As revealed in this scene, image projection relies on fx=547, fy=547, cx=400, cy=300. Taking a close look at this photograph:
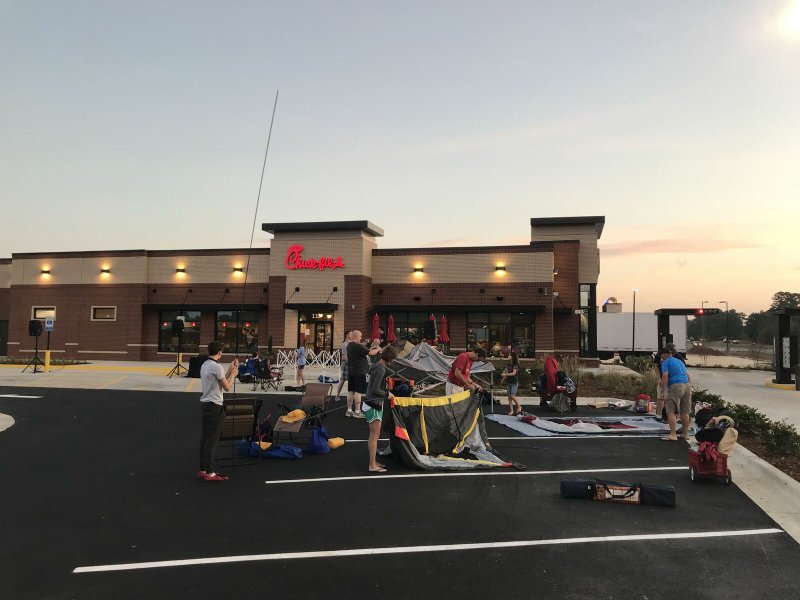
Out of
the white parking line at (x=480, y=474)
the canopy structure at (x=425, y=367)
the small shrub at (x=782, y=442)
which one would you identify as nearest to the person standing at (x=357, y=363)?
the canopy structure at (x=425, y=367)

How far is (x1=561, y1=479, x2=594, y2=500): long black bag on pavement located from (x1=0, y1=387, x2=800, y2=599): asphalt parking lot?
0.14 meters

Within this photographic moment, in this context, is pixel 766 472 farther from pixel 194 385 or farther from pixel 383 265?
pixel 383 265

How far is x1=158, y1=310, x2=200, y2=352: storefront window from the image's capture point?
3638cm

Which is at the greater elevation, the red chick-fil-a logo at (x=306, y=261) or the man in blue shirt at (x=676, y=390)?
the red chick-fil-a logo at (x=306, y=261)

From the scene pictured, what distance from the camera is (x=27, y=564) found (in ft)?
16.9

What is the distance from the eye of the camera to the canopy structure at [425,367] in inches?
593

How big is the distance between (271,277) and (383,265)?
7.26 meters

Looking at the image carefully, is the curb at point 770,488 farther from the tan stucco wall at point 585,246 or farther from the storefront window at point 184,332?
the storefront window at point 184,332

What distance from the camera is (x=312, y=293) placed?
3453cm

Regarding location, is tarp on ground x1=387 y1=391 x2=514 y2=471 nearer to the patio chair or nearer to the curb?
the patio chair

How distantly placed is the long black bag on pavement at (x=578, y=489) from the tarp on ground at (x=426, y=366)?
7.28 m

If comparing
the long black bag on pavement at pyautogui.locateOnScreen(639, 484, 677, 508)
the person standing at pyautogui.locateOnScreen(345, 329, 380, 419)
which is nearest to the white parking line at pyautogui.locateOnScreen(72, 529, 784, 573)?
the long black bag on pavement at pyautogui.locateOnScreen(639, 484, 677, 508)

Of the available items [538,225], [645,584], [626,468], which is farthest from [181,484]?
[538,225]

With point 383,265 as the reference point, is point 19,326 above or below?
below
